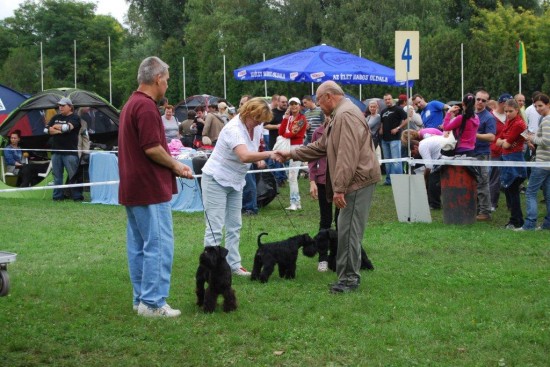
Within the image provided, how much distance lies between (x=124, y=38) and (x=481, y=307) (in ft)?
227

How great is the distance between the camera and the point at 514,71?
32156 mm

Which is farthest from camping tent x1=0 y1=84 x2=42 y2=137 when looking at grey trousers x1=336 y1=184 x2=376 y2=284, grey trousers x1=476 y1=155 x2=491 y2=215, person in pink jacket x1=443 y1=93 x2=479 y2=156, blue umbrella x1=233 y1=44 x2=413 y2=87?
grey trousers x1=336 y1=184 x2=376 y2=284

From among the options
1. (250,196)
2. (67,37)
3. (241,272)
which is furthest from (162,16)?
(241,272)

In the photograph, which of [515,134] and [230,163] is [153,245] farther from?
[515,134]

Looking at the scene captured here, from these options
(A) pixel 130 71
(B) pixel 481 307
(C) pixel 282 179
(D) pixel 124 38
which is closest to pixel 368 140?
(B) pixel 481 307

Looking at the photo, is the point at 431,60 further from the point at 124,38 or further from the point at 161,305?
the point at 124,38

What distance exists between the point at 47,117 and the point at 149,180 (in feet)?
44.6

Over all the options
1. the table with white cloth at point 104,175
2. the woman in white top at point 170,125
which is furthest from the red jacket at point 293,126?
the woman in white top at point 170,125

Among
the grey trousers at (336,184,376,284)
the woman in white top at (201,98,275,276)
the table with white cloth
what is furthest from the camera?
the table with white cloth

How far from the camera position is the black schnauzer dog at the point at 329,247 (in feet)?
28.9

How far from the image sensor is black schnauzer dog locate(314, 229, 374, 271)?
8812 mm

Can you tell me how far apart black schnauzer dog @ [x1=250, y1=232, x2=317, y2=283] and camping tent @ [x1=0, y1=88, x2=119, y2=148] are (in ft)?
37.9

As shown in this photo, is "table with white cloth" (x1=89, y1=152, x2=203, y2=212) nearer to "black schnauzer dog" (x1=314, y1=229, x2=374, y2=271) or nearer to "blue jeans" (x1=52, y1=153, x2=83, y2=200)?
"blue jeans" (x1=52, y1=153, x2=83, y2=200)

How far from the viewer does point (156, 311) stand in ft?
22.6
